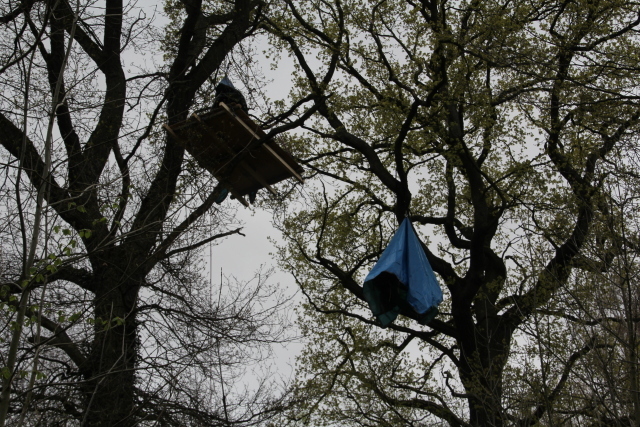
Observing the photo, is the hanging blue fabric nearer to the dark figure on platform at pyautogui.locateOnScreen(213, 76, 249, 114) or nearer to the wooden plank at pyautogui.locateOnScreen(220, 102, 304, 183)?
the wooden plank at pyautogui.locateOnScreen(220, 102, 304, 183)

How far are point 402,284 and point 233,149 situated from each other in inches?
98.5

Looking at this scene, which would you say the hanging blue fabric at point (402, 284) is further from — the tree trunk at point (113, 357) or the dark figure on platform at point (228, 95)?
the tree trunk at point (113, 357)

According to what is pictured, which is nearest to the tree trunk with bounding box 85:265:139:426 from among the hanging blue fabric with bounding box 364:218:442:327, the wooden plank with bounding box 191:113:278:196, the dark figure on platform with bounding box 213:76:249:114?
the wooden plank with bounding box 191:113:278:196

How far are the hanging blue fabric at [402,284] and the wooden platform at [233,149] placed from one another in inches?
60.5

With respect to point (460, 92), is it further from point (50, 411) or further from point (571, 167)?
point (50, 411)

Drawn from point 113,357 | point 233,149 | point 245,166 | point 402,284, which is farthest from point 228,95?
point 113,357

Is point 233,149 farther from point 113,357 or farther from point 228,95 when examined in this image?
point 113,357

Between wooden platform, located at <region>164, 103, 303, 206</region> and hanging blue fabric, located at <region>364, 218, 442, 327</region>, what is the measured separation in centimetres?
154

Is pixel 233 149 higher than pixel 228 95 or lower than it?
lower

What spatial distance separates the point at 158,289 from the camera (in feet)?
26.9

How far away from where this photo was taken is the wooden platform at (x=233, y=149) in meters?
7.97

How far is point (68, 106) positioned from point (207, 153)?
1.75 metres

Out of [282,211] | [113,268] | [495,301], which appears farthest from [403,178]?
[113,268]

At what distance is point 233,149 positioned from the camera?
8453 millimetres
